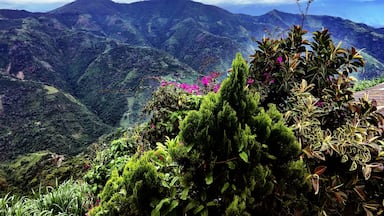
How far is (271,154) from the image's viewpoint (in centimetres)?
235

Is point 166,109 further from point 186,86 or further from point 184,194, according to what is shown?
point 184,194

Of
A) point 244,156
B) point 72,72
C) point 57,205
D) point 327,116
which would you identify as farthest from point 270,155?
point 72,72

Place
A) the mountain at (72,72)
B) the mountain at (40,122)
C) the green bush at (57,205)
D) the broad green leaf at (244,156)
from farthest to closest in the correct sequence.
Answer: the mountain at (72,72) < the mountain at (40,122) < the green bush at (57,205) < the broad green leaf at (244,156)

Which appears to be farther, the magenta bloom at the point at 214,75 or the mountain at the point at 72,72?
the mountain at the point at 72,72

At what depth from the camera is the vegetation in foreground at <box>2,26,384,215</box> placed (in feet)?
7.22

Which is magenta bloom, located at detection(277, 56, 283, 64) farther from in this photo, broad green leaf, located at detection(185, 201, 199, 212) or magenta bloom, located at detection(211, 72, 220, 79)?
broad green leaf, located at detection(185, 201, 199, 212)

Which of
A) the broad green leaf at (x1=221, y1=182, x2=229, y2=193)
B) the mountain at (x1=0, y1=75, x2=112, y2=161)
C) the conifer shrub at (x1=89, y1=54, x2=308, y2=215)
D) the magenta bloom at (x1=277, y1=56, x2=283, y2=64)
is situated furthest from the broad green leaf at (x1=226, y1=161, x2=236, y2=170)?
the mountain at (x1=0, y1=75, x2=112, y2=161)

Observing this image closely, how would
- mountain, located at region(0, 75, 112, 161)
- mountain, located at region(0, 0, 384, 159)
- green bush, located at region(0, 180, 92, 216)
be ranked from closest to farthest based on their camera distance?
green bush, located at region(0, 180, 92, 216), mountain, located at region(0, 75, 112, 161), mountain, located at region(0, 0, 384, 159)

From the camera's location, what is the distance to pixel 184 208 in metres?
2.25

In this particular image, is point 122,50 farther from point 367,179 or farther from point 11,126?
point 367,179

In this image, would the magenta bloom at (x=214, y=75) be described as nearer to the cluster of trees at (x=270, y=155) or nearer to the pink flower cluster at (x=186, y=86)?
the pink flower cluster at (x=186, y=86)

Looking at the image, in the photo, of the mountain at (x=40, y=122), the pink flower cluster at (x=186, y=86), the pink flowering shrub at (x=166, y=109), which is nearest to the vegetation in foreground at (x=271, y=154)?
the pink flowering shrub at (x=166, y=109)

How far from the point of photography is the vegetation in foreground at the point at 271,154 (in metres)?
2.20

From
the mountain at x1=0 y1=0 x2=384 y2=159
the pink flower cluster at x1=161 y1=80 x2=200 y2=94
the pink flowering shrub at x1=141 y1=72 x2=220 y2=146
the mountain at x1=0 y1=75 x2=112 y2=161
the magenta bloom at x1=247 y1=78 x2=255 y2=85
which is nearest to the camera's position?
the magenta bloom at x1=247 y1=78 x2=255 y2=85
